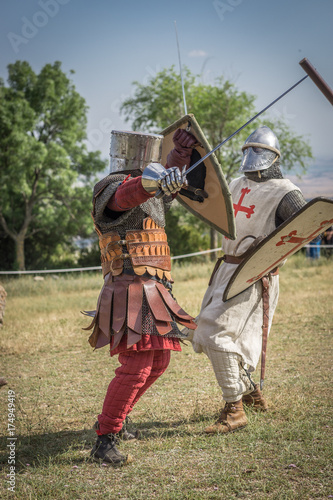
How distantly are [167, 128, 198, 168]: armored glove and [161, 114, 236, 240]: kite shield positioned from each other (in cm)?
4

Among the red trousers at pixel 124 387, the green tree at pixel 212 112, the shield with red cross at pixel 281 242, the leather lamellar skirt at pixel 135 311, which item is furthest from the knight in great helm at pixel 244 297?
the green tree at pixel 212 112

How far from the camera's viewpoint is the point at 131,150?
2785 millimetres

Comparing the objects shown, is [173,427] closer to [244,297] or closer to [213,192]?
[244,297]

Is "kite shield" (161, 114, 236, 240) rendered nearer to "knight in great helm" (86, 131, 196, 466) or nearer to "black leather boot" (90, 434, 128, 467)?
"knight in great helm" (86, 131, 196, 466)

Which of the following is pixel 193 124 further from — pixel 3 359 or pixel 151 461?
pixel 3 359

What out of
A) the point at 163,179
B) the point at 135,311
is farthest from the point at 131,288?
the point at 163,179

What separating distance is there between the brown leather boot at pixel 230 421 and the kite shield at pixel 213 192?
3.34 feet

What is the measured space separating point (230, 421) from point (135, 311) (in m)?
0.95

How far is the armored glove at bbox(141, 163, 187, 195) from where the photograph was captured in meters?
2.28

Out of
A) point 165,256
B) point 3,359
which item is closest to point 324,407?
point 165,256

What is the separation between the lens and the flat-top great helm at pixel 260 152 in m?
3.25

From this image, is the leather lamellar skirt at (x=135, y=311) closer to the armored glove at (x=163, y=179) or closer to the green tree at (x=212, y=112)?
the armored glove at (x=163, y=179)

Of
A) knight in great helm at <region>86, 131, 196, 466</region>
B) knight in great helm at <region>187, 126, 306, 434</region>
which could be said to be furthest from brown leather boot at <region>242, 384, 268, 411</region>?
knight in great helm at <region>86, 131, 196, 466</region>

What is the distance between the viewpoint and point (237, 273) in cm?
297
